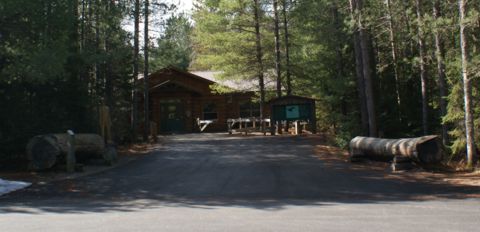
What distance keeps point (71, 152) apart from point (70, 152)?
0.03m

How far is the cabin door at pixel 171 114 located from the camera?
39281 millimetres

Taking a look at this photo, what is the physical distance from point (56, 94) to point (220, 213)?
12237mm

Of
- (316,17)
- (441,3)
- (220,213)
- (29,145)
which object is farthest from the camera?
(316,17)

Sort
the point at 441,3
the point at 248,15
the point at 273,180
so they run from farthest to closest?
the point at 248,15, the point at 441,3, the point at 273,180

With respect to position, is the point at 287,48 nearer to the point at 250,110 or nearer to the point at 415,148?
the point at 250,110

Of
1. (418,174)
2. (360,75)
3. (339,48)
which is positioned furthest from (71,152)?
(339,48)

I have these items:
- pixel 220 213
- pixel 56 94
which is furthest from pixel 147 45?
pixel 220 213

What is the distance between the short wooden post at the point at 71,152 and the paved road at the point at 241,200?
1.32m

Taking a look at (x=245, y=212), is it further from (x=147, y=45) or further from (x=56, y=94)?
(x=147, y=45)

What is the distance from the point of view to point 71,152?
1744 centimetres

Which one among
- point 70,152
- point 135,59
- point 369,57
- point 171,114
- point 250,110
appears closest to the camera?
point 70,152

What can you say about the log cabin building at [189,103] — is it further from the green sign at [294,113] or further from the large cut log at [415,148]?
the large cut log at [415,148]

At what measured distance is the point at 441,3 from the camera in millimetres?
19922

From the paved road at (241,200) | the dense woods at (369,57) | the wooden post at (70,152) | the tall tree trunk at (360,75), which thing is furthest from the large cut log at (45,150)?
the tall tree trunk at (360,75)
